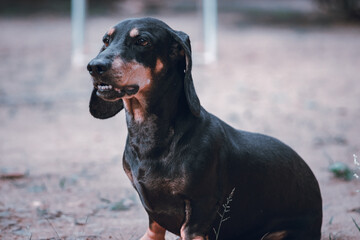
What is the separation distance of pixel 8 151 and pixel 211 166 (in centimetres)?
423

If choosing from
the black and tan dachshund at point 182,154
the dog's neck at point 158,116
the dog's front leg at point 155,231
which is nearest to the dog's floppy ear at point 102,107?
the black and tan dachshund at point 182,154

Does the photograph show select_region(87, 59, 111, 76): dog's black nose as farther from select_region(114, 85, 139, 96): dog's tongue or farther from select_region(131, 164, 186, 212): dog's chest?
select_region(131, 164, 186, 212): dog's chest

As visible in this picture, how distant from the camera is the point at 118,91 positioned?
293 centimetres

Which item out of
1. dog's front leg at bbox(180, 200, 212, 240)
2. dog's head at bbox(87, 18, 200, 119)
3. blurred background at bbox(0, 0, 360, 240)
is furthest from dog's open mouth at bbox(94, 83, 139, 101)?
blurred background at bbox(0, 0, 360, 240)

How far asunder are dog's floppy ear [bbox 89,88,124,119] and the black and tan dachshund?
0.03 m

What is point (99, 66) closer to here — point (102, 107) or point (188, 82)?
point (188, 82)

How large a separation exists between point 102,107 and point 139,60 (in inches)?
23.2

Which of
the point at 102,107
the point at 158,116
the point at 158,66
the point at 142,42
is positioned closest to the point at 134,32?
the point at 142,42

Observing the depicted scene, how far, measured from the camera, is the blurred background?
4535 mm

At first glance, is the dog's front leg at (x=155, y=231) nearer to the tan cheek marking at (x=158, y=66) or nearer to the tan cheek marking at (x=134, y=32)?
the tan cheek marking at (x=158, y=66)

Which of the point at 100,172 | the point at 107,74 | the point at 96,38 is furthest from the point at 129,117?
the point at 96,38

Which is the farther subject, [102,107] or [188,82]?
[102,107]

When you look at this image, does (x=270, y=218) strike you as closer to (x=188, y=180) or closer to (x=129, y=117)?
(x=188, y=180)

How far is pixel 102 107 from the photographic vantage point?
343cm
